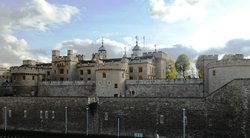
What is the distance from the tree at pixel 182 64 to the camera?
75.7 metres

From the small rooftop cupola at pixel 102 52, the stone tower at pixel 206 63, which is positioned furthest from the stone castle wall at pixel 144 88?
the small rooftop cupola at pixel 102 52

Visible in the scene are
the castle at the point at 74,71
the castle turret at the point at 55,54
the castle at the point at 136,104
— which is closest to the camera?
the castle at the point at 136,104

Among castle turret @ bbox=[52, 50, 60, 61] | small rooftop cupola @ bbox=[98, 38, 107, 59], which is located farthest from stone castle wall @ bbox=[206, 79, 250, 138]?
small rooftop cupola @ bbox=[98, 38, 107, 59]

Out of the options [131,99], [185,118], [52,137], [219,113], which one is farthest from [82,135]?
[219,113]

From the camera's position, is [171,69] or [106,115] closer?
[106,115]

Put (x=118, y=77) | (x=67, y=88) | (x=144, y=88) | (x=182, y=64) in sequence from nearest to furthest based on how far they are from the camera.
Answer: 1. (x=118, y=77)
2. (x=144, y=88)
3. (x=67, y=88)
4. (x=182, y=64)

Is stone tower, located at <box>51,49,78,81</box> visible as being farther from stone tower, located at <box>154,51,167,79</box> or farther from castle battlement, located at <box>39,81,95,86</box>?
stone tower, located at <box>154,51,167,79</box>

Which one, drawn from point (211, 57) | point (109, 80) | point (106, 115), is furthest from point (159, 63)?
point (106, 115)

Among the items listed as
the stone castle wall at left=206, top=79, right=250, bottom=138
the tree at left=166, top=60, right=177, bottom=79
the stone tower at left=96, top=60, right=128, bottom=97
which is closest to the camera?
the stone castle wall at left=206, top=79, right=250, bottom=138

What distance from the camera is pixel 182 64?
7600 centimetres

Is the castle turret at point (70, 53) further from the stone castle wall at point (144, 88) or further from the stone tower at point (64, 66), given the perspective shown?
the stone castle wall at point (144, 88)

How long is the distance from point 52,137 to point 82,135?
11.1ft

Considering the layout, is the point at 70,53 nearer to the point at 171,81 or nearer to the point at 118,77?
the point at 118,77

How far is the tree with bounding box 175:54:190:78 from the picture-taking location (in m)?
75.7
